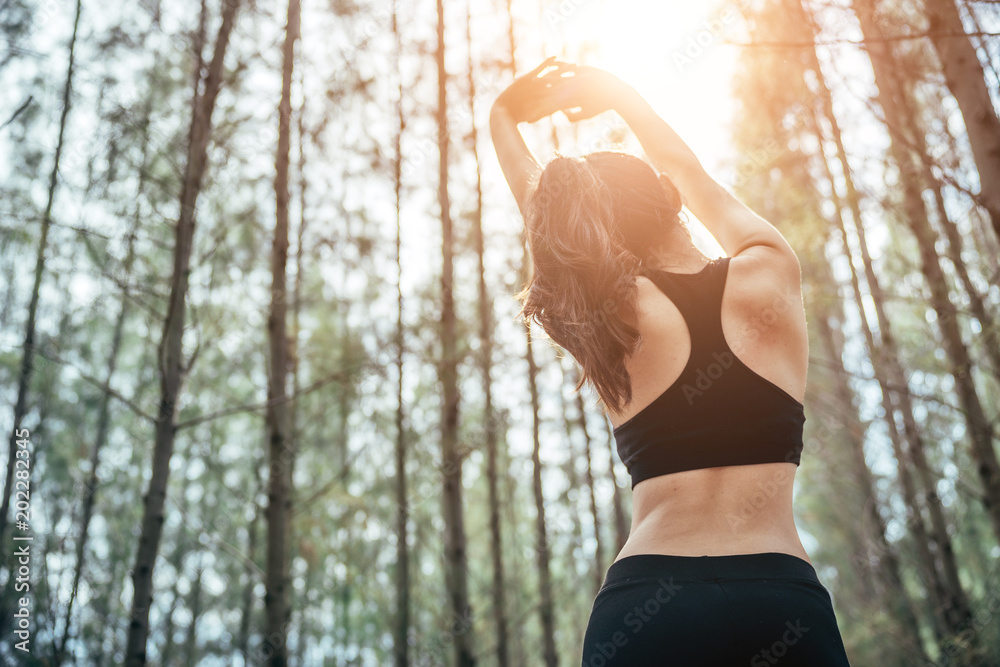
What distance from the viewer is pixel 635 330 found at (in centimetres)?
128

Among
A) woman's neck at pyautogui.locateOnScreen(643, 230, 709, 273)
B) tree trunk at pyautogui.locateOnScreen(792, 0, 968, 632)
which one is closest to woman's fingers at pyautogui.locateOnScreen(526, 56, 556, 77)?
woman's neck at pyautogui.locateOnScreen(643, 230, 709, 273)

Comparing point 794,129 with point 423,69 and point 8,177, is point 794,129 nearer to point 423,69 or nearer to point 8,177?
point 423,69

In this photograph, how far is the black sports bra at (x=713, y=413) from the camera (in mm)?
1165

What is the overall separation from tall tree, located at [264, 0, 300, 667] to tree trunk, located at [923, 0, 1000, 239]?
11.5 ft

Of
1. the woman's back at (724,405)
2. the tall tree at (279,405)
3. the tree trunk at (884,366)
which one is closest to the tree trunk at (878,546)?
the tree trunk at (884,366)

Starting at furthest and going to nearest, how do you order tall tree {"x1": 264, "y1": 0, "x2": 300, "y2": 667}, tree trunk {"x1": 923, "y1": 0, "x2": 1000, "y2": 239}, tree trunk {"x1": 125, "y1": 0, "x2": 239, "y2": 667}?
tall tree {"x1": 264, "y1": 0, "x2": 300, "y2": 667} < tree trunk {"x1": 125, "y1": 0, "x2": 239, "y2": 667} < tree trunk {"x1": 923, "y1": 0, "x2": 1000, "y2": 239}

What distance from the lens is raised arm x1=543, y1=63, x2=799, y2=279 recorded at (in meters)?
1.29

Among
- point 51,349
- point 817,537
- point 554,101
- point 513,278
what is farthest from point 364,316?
point 817,537

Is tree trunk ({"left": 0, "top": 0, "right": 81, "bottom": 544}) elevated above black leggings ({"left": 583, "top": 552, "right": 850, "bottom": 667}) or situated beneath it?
elevated above

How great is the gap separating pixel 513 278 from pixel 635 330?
24.7 feet

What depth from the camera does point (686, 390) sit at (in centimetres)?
120

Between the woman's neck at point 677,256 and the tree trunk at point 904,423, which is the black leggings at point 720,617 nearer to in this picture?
the woman's neck at point 677,256

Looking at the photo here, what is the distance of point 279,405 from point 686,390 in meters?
3.40

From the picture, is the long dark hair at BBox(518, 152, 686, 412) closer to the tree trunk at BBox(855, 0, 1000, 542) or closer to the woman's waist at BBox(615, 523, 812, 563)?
the woman's waist at BBox(615, 523, 812, 563)
